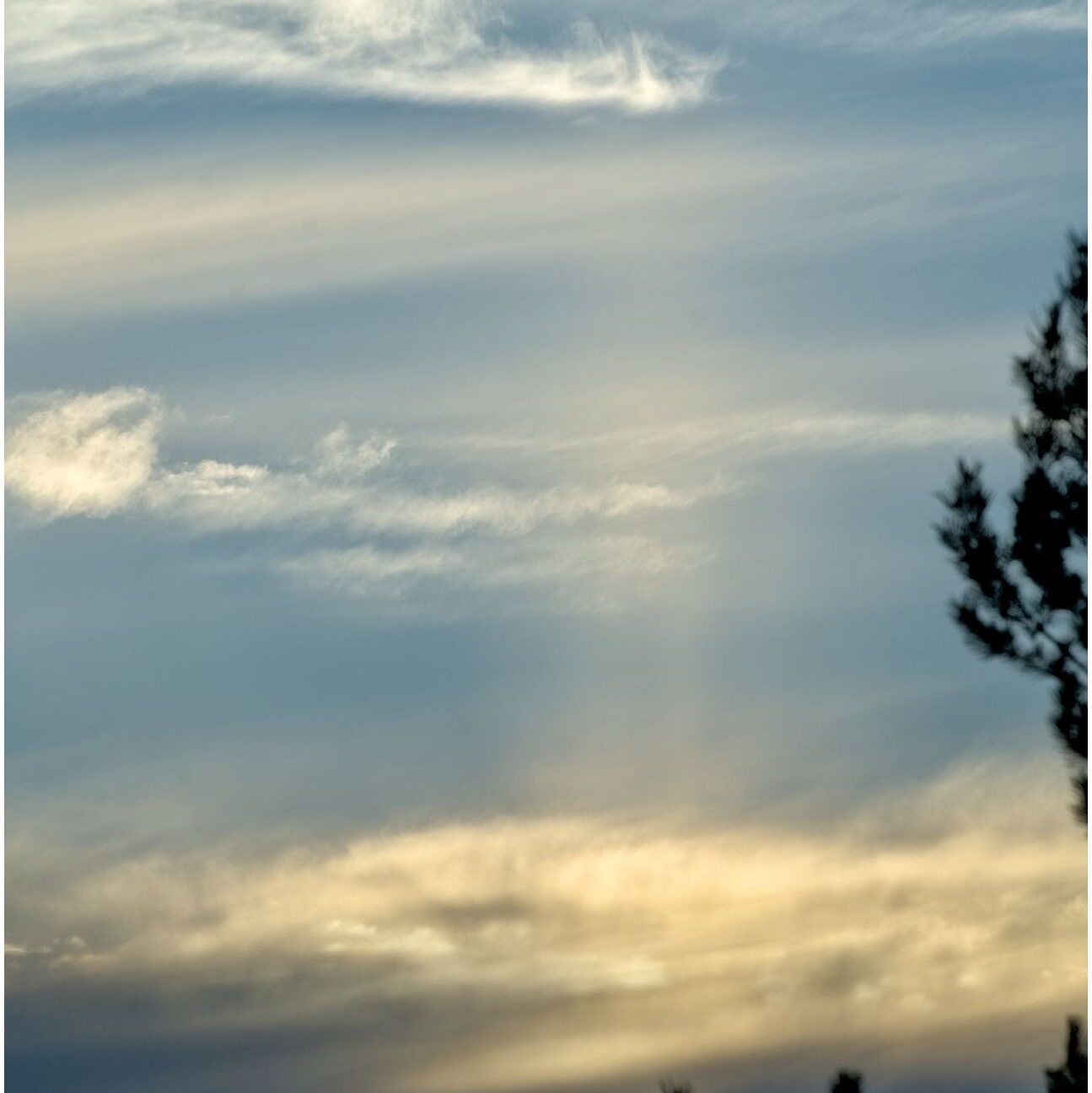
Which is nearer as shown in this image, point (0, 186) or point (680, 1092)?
point (680, 1092)

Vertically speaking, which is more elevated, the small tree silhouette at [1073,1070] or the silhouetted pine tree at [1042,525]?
the silhouetted pine tree at [1042,525]

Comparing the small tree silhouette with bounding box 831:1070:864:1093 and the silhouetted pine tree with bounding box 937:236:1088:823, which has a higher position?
the silhouetted pine tree with bounding box 937:236:1088:823

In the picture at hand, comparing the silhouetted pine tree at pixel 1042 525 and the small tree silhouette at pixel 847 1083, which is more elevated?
the silhouetted pine tree at pixel 1042 525

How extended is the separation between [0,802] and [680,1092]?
7749mm

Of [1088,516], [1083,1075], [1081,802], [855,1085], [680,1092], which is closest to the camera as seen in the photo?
[680,1092]

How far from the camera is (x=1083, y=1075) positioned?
12602 millimetres

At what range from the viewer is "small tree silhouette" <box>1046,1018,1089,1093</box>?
1259 centimetres

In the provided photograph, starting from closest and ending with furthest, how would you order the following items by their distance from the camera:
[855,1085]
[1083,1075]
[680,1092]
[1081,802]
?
[680,1092]
[855,1085]
[1083,1075]
[1081,802]

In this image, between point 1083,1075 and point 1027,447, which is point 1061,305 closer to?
point 1027,447

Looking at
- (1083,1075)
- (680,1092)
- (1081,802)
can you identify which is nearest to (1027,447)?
(1081,802)

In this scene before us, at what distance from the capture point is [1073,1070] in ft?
41.5

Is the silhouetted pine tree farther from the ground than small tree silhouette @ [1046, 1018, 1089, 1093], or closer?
farther from the ground

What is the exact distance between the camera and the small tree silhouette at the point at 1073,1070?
12594 mm

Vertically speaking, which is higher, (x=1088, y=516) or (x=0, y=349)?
(x=0, y=349)
